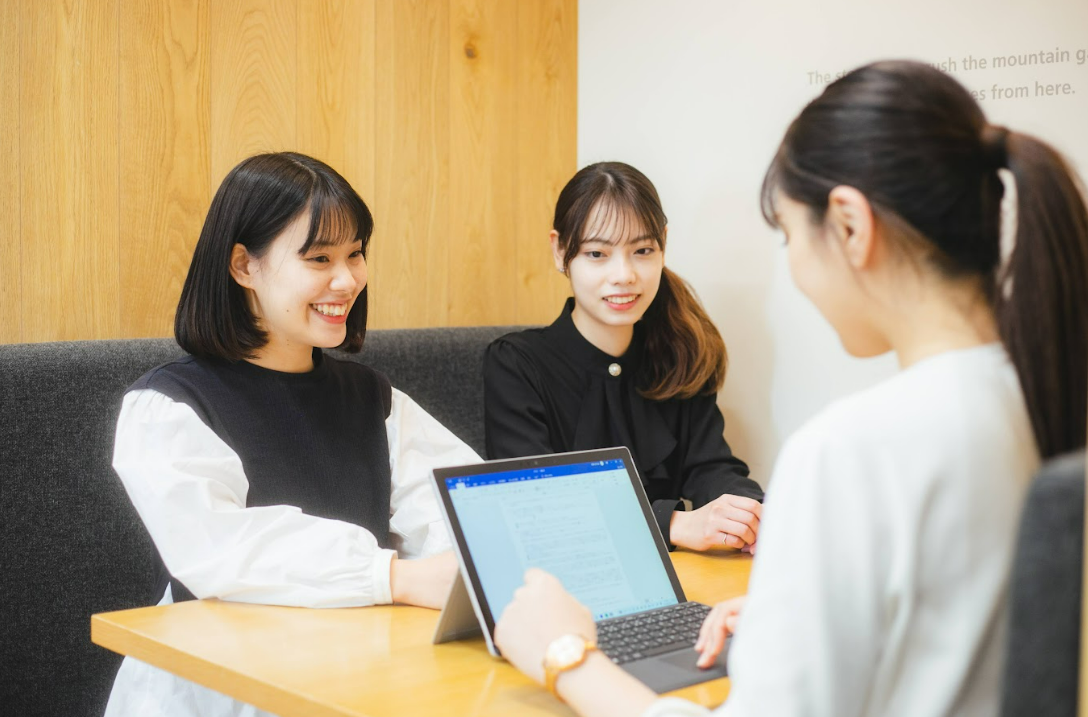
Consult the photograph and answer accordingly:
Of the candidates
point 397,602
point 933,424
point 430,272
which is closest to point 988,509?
point 933,424

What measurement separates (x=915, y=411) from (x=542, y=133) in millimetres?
2259

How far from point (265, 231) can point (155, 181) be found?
576 millimetres

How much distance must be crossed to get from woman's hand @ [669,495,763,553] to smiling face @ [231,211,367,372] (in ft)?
2.18

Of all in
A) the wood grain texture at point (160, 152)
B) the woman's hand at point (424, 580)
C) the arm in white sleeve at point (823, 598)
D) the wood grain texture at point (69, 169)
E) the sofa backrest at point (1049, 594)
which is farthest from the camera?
the wood grain texture at point (160, 152)

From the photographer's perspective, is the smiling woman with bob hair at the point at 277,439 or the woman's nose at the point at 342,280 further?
the woman's nose at the point at 342,280

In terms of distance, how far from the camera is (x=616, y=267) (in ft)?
7.06

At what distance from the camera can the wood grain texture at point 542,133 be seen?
2.86 m

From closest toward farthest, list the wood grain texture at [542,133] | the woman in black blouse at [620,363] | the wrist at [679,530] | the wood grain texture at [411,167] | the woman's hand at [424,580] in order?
the woman's hand at [424,580] → the wrist at [679,530] → the woman in black blouse at [620,363] → the wood grain texture at [411,167] → the wood grain texture at [542,133]

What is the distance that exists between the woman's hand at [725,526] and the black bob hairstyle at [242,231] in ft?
2.48

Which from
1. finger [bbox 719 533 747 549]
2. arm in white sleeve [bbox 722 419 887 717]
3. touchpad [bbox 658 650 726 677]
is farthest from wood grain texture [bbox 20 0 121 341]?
arm in white sleeve [bbox 722 419 887 717]

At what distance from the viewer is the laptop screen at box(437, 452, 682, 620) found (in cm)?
119

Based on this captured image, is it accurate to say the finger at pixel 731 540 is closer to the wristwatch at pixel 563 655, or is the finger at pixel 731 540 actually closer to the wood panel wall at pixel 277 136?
the wristwatch at pixel 563 655

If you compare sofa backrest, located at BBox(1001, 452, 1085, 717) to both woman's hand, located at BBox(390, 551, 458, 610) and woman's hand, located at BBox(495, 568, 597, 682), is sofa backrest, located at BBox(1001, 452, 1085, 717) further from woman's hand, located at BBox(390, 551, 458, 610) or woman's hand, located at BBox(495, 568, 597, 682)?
woman's hand, located at BBox(390, 551, 458, 610)

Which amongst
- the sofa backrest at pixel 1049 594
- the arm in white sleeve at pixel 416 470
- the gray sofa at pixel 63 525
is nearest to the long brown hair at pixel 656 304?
the arm in white sleeve at pixel 416 470
